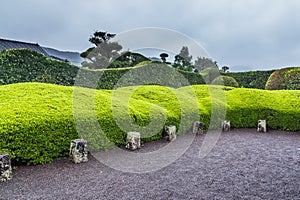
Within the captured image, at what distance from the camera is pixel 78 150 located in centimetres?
392

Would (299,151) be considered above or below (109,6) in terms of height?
below

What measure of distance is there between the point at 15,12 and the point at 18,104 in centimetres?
715

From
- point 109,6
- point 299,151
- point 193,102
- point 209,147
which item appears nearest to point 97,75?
point 109,6

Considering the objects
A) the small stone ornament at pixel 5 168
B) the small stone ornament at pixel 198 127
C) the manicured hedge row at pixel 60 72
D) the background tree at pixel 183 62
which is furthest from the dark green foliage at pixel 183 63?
the small stone ornament at pixel 5 168

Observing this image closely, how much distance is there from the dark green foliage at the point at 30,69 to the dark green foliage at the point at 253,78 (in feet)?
36.1

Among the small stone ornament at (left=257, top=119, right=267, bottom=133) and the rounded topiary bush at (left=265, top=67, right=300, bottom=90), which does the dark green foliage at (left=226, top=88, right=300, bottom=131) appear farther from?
the rounded topiary bush at (left=265, top=67, right=300, bottom=90)

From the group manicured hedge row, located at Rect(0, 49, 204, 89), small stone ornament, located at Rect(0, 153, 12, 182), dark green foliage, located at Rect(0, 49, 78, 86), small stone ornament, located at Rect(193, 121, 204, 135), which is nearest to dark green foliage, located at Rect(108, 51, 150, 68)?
manicured hedge row, located at Rect(0, 49, 204, 89)

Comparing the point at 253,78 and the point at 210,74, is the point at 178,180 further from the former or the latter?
the point at 253,78

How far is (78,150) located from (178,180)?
162 centimetres

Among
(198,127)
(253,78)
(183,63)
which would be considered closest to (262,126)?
(198,127)

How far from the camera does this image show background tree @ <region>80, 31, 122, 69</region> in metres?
17.2

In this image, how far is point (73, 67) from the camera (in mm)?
10305

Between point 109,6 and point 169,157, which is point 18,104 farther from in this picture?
point 109,6

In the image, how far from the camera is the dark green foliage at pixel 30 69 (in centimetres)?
827
